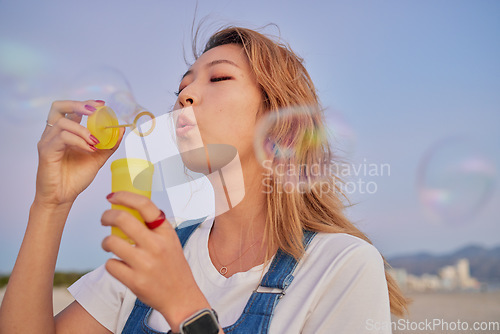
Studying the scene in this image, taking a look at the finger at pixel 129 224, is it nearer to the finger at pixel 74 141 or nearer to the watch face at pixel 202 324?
the watch face at pixel 202 324

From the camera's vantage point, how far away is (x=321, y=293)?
4.62 ft

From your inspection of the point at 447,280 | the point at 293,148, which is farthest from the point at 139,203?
the point at 447,280

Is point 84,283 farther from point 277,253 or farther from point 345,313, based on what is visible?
point 345,313

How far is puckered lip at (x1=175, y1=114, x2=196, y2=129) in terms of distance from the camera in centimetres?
162

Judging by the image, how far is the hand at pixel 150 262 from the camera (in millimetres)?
925

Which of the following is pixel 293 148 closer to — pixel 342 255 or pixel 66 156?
pixel 342 255

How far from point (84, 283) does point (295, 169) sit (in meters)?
1.05

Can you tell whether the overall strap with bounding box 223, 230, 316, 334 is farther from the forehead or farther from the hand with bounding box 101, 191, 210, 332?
the forehead

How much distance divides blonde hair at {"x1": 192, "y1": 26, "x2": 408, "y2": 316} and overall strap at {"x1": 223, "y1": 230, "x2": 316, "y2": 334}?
0.05 meters

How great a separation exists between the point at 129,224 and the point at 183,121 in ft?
2.56

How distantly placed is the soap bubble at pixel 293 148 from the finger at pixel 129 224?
892mm

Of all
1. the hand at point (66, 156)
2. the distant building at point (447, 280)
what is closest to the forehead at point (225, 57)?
the hand at point (66, 156)

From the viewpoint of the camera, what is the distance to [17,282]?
1.52 metres

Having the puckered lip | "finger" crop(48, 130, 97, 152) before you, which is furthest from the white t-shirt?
"finger" crop(48, 130, 97, 152)
